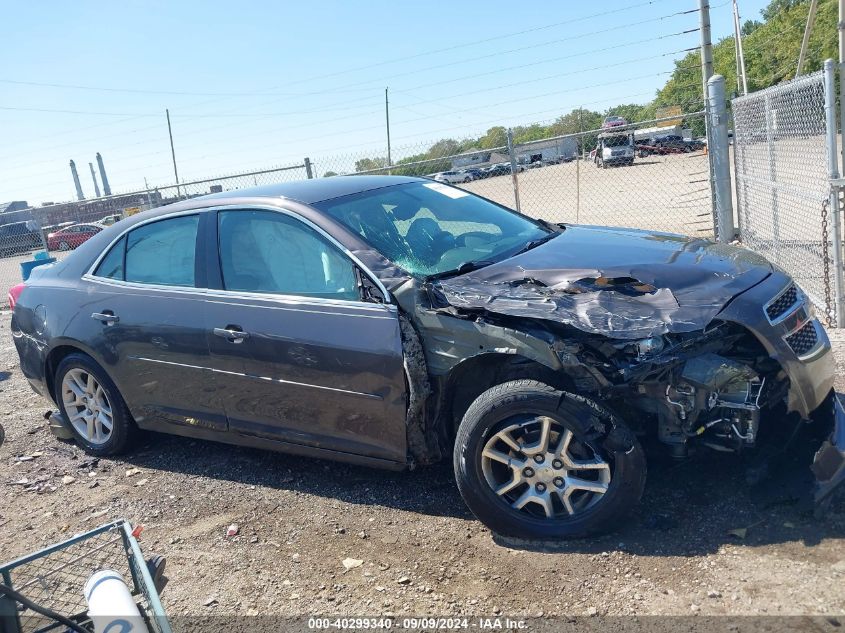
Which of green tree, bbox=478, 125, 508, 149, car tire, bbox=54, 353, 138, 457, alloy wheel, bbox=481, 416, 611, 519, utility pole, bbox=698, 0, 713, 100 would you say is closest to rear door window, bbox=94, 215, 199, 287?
car tire, bbox=54, 353, 138, 457

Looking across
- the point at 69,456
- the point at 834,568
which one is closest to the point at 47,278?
the point at 69,456

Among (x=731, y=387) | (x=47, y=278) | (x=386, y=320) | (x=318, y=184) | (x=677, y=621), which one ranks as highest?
(x=318, y=184)

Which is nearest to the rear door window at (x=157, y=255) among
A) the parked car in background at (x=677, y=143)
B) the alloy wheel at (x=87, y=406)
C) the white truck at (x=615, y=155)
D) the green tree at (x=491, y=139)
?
the alloy wheel at (x=87, y=406)

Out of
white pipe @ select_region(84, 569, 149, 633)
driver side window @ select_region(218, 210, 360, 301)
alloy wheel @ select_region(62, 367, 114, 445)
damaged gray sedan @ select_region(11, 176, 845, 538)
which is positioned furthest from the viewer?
alloy wheel @ select_region(62, 367, 114, 445)

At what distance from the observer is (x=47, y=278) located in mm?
5168

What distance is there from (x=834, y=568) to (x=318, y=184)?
3.36m

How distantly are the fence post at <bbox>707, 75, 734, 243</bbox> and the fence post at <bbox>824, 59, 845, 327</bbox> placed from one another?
377cm

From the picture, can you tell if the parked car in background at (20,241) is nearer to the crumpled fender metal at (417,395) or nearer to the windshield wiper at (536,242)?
the windshield wiper at (536,242)

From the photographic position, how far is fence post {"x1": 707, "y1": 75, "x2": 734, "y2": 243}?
9.19 metres

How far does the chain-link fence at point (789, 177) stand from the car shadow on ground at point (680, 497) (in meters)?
2.77

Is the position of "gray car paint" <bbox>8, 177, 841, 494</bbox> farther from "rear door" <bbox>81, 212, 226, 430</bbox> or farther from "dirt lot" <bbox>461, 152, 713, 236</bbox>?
"dirt lot" <bbox>461, 152, 713, 236</bbox>

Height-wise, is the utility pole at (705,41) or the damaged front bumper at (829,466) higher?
the utility pole at (705,41)

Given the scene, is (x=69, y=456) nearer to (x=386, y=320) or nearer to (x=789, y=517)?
(x=386, y=320)

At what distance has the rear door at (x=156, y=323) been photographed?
4301 millimetres
